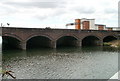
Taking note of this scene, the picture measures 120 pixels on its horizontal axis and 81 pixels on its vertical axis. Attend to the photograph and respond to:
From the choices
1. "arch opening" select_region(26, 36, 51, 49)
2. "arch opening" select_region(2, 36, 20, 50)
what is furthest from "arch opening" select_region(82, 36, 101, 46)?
"arch opening" select_region(2, 36, 20, 50)

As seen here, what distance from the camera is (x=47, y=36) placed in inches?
1797

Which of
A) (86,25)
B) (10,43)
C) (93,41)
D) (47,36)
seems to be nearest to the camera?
(47,36)

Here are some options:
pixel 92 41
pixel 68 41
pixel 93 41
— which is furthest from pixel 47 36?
pixel 92 41

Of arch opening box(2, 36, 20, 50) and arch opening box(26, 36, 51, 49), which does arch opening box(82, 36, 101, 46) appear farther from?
arch opening box(2, 36, 20, 50)

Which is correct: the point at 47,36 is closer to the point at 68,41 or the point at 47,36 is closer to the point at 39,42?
the point at 39,42

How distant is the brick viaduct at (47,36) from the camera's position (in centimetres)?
4032

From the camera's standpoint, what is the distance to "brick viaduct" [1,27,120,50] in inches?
1587

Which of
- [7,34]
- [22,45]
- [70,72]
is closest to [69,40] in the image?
[22,45]

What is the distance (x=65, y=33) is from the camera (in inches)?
1950

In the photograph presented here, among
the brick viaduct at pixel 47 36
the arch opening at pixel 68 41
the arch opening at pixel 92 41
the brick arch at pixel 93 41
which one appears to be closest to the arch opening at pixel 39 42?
the brick viaduct at pixel 47 36

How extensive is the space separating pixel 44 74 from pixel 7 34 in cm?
2379

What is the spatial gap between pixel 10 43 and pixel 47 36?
13318 millimetres

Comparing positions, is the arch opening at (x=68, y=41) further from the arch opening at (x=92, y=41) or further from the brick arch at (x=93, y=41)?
the arch opening at (x=92, y=41)

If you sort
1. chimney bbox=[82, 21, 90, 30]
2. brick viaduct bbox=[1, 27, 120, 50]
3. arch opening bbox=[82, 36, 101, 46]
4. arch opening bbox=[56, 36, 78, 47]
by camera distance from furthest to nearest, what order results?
chimney bbox=[82, 21, 90, 30], arch opening bbox=[82, 36, 101, 46], arch opening bbox=[56, 36, 78, 47], brick viaduct bbox=[1, 27, 120, 50]
